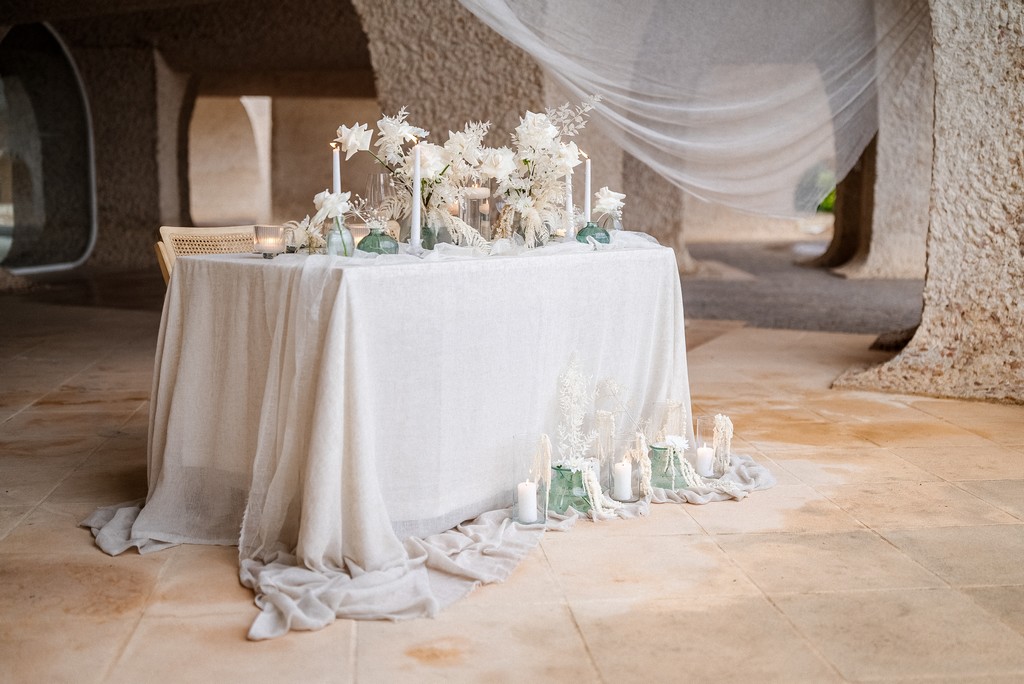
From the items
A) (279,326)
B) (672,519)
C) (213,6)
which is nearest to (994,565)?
(672,519)

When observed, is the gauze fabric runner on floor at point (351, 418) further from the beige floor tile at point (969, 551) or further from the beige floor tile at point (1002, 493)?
the beige floor tile at point (1002, 493)

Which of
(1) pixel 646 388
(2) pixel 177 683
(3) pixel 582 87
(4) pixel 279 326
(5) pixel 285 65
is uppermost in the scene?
(5) pixel 285 65

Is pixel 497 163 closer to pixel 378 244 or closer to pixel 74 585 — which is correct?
pixel 378 244

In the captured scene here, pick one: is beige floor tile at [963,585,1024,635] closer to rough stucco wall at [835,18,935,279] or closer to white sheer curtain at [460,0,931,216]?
white sheer curtain at [460,0,931,216]

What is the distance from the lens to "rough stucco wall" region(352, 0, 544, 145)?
18.7 ft

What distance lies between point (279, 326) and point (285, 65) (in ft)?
28.2

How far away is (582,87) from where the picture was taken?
13.3ft

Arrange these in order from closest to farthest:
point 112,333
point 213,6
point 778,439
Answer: point 778,439 < point 112,333 < point 213,6

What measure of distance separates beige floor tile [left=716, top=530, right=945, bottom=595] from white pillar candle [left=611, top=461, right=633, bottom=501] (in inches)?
15.9

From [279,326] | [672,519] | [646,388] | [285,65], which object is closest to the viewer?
[279,326]

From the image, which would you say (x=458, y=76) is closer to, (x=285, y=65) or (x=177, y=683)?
(x=177, y=683)

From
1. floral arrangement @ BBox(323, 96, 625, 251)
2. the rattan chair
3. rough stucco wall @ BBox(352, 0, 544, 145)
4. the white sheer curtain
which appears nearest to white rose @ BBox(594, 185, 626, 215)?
floral arrangement @ BBox(323, 96, 625, 251)

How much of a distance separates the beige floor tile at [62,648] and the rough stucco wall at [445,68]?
404 cm

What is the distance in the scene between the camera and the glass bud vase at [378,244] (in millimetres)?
2914
